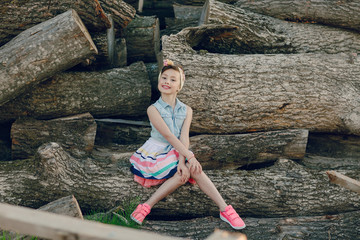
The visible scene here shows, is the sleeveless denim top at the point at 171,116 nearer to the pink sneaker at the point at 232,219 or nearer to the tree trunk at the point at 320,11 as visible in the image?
the pink sneaker at the point at 232,219

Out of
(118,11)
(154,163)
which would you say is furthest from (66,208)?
(118,11)

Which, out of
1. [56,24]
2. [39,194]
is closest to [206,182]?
[39,194]

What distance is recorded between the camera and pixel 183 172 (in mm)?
3268

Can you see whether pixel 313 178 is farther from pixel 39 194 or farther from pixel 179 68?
pixel 39 194

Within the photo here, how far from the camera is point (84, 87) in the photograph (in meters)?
4.19

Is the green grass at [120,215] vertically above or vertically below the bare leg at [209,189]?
below

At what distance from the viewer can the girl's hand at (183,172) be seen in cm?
327

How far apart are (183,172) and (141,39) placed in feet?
8.93

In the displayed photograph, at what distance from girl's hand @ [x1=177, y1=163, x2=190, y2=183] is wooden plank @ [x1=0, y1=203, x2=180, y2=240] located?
1.93 metres

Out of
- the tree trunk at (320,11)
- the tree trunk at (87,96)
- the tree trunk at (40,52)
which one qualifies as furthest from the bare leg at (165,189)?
the tree trunk at (320,11)

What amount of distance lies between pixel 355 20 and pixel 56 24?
3681mm

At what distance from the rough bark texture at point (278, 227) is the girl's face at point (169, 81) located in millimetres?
1211

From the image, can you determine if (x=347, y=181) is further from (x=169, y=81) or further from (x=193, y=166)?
(x=169, y=81)

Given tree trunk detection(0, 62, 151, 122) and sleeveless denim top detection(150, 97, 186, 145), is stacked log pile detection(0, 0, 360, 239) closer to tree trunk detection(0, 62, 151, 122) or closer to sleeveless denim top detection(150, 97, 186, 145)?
tree trunk detection(0, 62, 151, 122)
